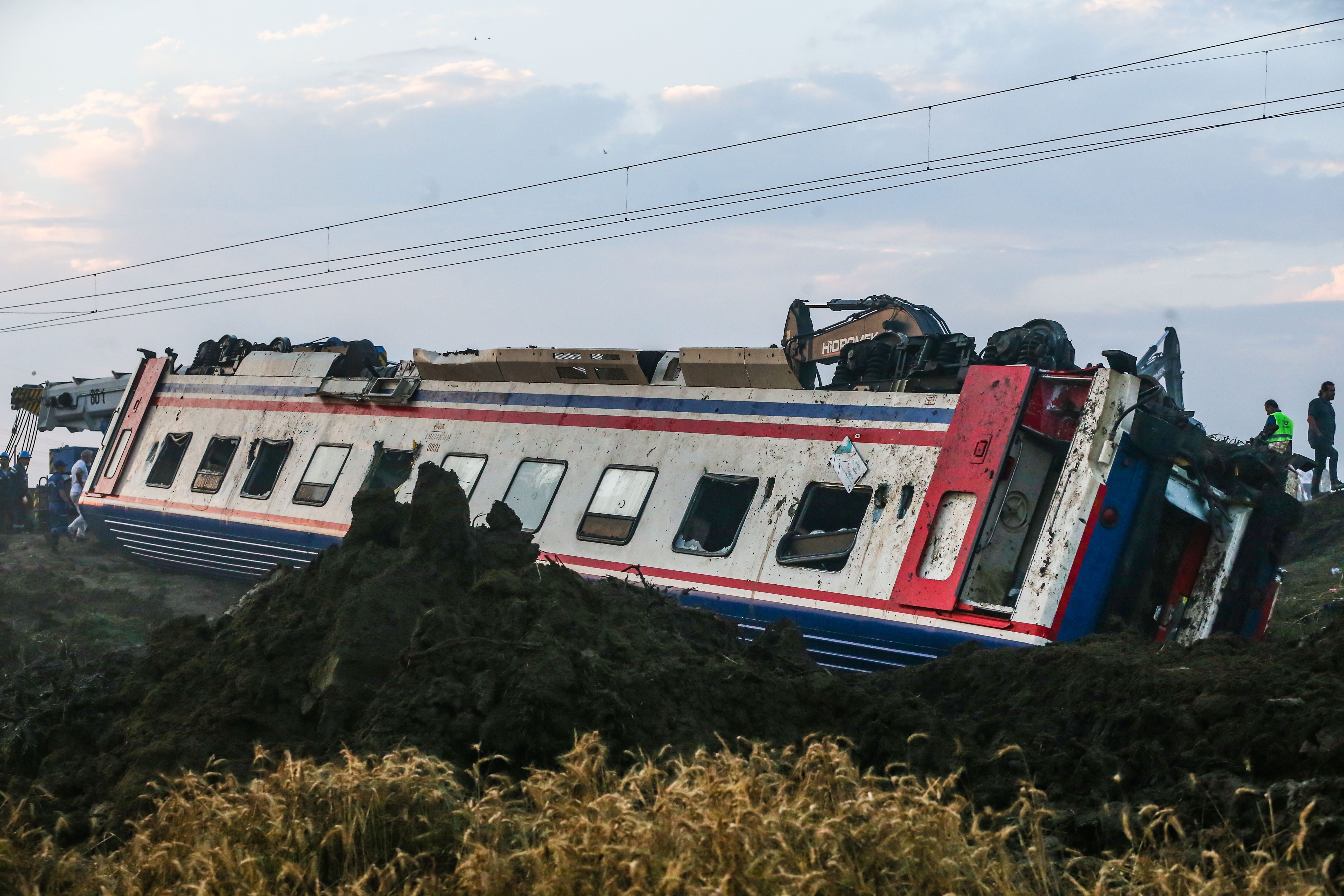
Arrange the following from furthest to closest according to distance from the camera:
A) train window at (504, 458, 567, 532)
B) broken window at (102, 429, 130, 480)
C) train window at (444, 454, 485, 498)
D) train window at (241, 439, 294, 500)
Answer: broken window at (102, 429, 130, 480) → train window at (241, 439, 294, 500) → train window at (444, 454, 485, 498) → train window at (504, 458, 567, 532)

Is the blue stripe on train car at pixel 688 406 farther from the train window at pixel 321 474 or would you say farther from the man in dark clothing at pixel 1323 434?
the man in dark clothing at pixel 1323 434

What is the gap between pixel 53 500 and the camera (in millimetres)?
22078

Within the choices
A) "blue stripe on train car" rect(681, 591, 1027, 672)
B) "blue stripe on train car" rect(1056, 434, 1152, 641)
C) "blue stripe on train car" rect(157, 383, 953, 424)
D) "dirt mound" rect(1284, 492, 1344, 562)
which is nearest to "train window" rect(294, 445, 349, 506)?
"blue stripe on train car" rect(157, 383, 953, 424)

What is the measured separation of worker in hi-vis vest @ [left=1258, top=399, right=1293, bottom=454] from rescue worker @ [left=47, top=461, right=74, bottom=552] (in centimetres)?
1750

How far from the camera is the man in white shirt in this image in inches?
810

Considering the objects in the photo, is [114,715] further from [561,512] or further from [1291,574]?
[1291,574]

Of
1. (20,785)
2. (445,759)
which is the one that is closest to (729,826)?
(445,759)

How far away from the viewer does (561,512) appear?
1294cm

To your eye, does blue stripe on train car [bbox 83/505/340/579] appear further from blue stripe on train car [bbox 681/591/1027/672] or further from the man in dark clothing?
the man in dark clothing

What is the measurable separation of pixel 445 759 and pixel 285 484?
33.4 feet

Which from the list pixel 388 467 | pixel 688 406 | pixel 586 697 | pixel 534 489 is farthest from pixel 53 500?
pixel 586 697

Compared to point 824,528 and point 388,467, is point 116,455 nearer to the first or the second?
point 388,467

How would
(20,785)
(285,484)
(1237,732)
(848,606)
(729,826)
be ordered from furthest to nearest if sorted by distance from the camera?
(285,484) → (848,606) → (20,785) → (1237,732) → (729,826)

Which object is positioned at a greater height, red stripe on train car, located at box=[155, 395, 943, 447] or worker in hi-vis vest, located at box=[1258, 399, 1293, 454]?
worker in hi-vis vest, located at box=[1258, 399, 1293, 454]
